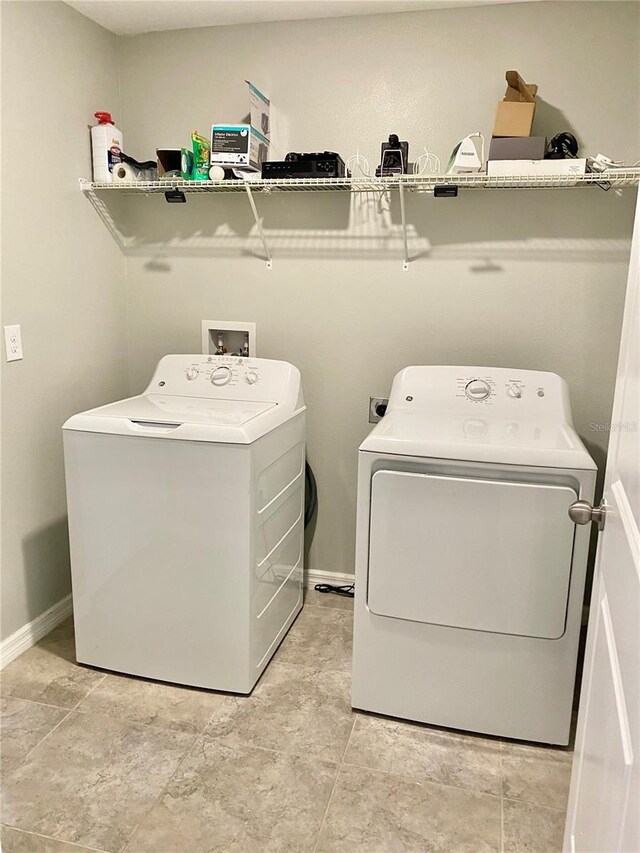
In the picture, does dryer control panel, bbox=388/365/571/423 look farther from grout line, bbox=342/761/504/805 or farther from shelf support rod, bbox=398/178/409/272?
→ grout line, bbox=342/761/504/805

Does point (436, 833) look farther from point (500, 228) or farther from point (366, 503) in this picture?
point (500, 228)

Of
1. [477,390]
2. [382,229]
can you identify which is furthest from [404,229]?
[477,390]

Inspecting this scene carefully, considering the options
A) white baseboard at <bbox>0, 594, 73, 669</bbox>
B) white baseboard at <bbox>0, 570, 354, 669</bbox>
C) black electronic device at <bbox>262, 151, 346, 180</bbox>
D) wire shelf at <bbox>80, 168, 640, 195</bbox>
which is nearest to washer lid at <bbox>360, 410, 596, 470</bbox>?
wire shelf at <bbox>80, 168, 640, 195</bbox>

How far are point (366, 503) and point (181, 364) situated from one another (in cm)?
105

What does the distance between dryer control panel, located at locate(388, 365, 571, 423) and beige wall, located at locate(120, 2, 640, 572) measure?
8.1 inches

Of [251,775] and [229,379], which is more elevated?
[229,379]

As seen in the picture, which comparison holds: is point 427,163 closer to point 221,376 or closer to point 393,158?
point 393,158

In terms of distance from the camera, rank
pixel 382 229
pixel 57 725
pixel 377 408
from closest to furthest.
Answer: pixel 57 725 → pixel 382 229 → pixel 377 408

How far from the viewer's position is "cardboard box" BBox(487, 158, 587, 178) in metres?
2.06

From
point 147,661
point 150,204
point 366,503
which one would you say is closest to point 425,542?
point 366,503

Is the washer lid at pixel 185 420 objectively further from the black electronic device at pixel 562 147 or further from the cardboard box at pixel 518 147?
the black electronic device at pixel 562 147

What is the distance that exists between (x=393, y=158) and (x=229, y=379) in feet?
3.16

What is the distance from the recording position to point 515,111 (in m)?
2.12

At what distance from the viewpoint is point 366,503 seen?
6.11 ft
